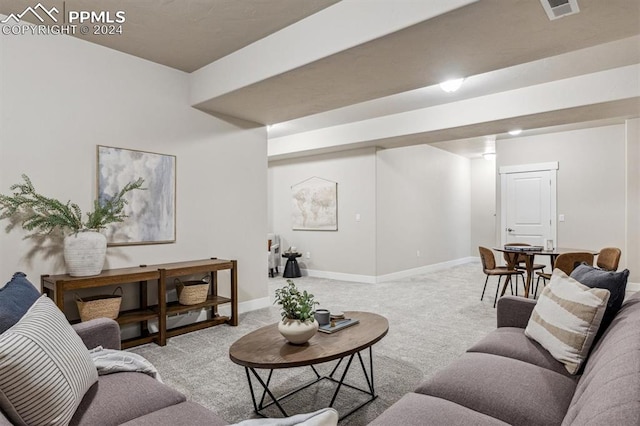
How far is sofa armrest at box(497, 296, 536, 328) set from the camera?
2.31m

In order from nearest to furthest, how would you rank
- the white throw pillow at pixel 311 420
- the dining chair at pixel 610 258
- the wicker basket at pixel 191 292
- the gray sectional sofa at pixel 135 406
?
the white throw pillow at pixel 311 420
the gray sectional sofa at pixel 135 406
the wicker basket at pixel 191 292
the dining chair at pixel 610 258

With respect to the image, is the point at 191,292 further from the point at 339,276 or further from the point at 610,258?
the point at 610,258

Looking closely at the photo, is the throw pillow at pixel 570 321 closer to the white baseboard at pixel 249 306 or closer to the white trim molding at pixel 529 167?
Answer: the white baseboard at pixel 249 306

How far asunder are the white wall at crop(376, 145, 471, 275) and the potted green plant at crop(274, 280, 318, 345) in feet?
15.3

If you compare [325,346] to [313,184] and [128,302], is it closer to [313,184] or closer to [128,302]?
[128,302]

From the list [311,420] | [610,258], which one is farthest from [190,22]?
[610,258]

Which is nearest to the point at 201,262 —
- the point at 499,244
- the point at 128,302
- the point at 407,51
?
the point at 128,302

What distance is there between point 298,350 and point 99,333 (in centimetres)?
101

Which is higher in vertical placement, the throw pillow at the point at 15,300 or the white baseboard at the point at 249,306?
the throw pillow at the point at 15,300

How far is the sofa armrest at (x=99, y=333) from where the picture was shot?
6.21 feet

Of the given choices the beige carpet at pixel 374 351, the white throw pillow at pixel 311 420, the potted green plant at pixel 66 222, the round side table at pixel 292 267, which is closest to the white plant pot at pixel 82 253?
the potted green plant at pixel 66 222

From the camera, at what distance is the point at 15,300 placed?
156 centimetres

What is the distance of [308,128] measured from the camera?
6676 mm

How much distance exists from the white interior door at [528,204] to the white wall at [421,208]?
1.38 metres
